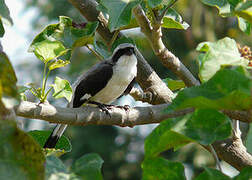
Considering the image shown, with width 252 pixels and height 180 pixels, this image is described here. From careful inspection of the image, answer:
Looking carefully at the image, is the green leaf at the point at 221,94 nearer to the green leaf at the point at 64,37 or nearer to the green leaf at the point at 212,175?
the green leaf at the point at 212,175

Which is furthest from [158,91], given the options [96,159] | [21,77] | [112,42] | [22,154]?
[21,77]

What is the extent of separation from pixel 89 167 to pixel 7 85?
1.52 feet

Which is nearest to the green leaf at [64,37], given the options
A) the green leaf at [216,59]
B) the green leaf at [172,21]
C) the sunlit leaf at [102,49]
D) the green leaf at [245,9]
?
the sunlit leaf at [102,49]

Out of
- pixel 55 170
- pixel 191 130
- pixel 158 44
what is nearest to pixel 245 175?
pixel 191 130

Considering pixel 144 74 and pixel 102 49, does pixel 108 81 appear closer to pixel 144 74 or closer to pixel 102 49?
pixel 144 74

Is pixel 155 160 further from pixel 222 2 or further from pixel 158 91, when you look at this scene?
pixel 158 91

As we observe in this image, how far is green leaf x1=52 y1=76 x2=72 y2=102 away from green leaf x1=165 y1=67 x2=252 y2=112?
41.1 inches

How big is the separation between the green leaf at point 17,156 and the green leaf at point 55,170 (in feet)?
0.46

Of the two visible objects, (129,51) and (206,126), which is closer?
(206,126)

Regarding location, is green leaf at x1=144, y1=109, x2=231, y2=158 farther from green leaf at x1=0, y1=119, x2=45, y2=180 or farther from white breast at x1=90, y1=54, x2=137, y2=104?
white breast at x1=90, y1=54, x2=137, y2=104

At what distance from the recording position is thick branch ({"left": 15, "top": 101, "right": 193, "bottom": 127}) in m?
2.29

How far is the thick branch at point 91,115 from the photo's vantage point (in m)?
2.29

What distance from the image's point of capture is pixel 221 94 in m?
1.57

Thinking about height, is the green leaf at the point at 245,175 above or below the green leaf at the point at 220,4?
below
